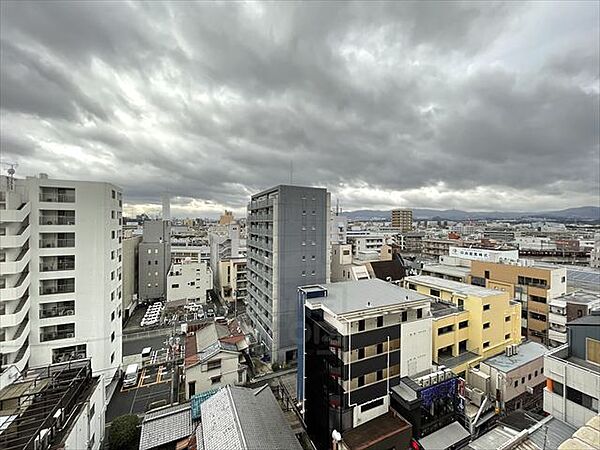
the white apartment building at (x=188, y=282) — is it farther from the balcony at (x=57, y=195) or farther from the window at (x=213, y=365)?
the window at (x=213, y=365)

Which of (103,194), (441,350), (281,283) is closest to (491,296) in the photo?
(441,350)

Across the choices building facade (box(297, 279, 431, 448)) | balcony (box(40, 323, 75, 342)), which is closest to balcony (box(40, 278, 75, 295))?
balcony (box(40, 323, 75, 342))

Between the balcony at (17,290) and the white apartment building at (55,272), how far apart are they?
4cm

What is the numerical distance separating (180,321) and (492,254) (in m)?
34.7

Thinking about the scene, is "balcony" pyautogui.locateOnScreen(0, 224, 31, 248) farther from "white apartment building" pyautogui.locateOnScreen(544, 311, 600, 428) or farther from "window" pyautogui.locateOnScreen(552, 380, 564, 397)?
"window" pyautogui.locateOnScreen(552, 380, 564, 397)

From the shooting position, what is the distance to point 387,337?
1213 cm

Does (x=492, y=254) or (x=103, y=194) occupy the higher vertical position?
(x=103, y=194)

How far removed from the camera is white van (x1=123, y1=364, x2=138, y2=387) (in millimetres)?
17984

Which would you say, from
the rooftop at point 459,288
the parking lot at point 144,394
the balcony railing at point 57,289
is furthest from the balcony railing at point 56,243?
the rooftop at point 459,288

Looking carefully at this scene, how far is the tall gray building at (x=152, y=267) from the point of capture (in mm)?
36094

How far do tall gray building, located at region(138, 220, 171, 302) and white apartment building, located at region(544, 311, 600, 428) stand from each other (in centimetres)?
3822

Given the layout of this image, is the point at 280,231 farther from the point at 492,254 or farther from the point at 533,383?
the point at 492,254

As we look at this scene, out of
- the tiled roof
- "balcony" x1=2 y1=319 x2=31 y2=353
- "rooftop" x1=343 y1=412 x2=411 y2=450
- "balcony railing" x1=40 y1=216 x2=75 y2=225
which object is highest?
"balcony railing" x1=40 y1=216 x2=75 y2=225

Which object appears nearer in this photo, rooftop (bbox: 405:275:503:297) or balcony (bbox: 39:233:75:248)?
balcony (bbox: 39:233:75:248)
